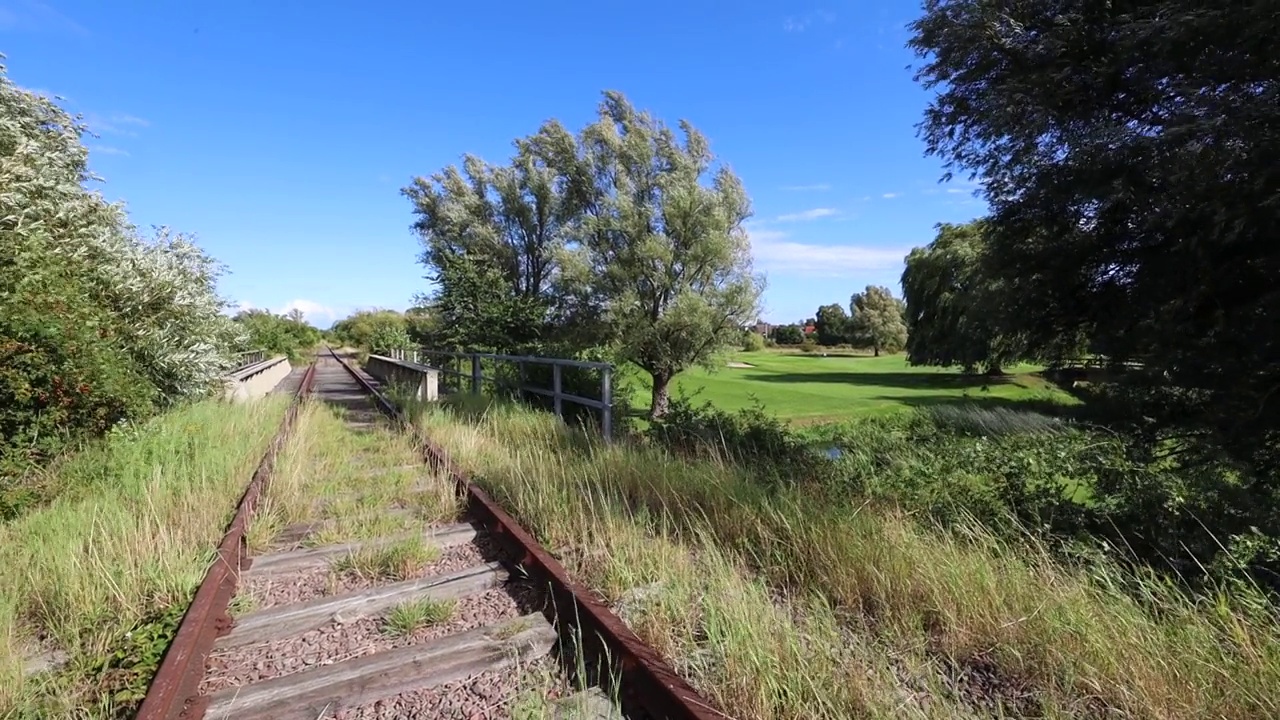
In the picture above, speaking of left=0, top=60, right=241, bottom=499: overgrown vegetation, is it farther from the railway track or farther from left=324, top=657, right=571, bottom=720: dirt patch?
left=324, top=657, right=571, bottom=720: dirt patch

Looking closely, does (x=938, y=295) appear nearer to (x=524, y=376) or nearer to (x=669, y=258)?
(x=669, y=258)

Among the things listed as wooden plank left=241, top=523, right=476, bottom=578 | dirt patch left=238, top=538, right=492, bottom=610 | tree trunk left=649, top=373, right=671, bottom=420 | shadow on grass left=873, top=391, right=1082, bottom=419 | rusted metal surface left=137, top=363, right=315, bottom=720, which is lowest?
shadow on grass left=873, top=391, right=1082, bottom=419

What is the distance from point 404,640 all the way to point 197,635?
33.5 inches

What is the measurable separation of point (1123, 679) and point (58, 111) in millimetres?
15598

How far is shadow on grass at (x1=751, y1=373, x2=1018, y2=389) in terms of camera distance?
130 feet

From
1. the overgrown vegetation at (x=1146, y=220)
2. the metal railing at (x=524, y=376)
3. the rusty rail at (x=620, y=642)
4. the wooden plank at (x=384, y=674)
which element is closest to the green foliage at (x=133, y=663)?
the wooden plank at (x=384, y=674)

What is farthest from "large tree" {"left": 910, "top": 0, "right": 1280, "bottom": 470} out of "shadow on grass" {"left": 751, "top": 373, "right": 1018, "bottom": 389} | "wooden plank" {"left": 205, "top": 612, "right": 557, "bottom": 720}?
"shadow on grass" {"left": 751, "top": 373, "right": 1018, "bottom": 389}

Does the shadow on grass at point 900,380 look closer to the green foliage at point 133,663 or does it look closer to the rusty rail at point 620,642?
the rusty rail at point 620,642

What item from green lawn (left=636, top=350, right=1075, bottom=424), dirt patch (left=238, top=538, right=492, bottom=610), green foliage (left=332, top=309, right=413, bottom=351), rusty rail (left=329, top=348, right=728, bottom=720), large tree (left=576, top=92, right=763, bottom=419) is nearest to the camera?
rusty rail (left=329, top=348, right=728, bottom=720)

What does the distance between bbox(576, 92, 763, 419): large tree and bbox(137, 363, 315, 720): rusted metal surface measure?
21165 millimetres

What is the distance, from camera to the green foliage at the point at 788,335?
113375 millimetres

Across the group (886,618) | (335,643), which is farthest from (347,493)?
(886,618)

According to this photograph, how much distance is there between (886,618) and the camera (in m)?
2.93

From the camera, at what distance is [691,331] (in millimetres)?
24734
